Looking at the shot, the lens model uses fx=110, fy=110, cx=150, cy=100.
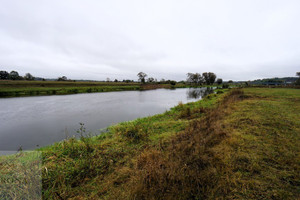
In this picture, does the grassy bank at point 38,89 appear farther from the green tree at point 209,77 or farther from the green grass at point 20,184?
the green tree at point 209,77

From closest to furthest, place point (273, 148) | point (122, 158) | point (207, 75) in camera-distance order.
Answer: point (273, 148), point (122, 158), point (207, 75)

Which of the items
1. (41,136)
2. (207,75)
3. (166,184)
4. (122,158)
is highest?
(207,75)

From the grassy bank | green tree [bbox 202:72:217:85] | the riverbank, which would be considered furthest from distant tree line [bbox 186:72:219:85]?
the riverbank

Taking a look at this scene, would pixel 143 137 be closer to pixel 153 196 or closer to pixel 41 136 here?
pixel 153 196

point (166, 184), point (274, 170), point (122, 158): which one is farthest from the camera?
point (122, 158)

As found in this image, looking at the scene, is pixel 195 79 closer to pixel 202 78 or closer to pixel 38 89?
pixel 202 78

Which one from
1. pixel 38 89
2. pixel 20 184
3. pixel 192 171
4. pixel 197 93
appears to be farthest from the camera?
pixel 197 93

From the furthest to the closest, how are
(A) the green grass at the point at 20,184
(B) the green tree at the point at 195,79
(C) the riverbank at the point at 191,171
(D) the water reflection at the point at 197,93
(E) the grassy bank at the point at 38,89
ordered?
(B) the green tree at the point at 195,79 < (D) the water reflection at the point at 197,93 < (E) the grassy bank at the point at 38,89 < (C) the riverbank at the point at 191,171 < (A) the green grass at the point at 20,184

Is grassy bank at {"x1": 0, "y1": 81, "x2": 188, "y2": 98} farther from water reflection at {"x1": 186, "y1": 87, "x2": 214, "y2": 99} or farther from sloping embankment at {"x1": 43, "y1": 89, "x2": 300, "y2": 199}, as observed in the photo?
sloping embankment at {"x1": 43, "y1": 89, "x2": 300, "y2": 199}

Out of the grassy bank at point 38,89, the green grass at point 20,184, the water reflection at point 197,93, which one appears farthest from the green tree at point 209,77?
the green grass at point 20,184

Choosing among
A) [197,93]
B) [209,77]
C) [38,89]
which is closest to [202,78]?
[209,77]

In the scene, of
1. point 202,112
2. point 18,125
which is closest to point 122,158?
point 202,112

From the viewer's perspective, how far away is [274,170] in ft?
7.76

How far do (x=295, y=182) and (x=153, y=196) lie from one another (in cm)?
272
